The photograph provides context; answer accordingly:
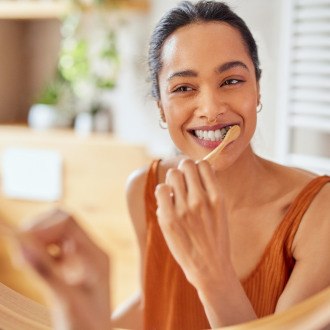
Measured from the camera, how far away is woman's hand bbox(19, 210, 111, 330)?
0.19m

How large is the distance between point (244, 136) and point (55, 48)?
4.27 feet

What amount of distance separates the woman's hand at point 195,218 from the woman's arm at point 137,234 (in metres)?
0.11

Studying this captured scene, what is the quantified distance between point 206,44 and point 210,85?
0.02 meters

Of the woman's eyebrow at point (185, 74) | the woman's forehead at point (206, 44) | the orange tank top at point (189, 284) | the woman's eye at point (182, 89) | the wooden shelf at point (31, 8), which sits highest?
the wooden shelf at point (31, 8)

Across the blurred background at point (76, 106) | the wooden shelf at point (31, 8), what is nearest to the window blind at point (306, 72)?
the blurred background at point (76, 106)

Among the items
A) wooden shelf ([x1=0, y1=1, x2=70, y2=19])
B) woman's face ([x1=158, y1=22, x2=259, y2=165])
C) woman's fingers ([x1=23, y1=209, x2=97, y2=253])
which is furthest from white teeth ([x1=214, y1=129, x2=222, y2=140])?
wooden shelf ([x1=0, y1=1, x2=70, y2=19])

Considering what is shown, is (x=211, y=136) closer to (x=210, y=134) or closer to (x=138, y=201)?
(x=210, y=134)

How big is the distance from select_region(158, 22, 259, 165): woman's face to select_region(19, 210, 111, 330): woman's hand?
0.10 meters

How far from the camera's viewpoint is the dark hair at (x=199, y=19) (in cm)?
29

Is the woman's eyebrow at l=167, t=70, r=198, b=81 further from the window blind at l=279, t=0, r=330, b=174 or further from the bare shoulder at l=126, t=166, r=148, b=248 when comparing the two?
the window blind at l=279, t=0, r=330, b=174

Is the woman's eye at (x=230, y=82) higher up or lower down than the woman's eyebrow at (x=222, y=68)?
lower down

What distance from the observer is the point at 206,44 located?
28 centimetres

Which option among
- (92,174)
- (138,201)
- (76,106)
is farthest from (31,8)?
(138,201)

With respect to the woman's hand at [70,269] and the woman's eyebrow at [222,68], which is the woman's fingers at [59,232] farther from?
the woman's eyebrow at [222,68]
